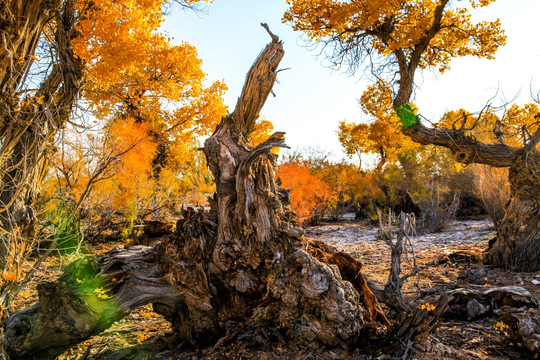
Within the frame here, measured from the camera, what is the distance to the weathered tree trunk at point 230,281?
2885mm

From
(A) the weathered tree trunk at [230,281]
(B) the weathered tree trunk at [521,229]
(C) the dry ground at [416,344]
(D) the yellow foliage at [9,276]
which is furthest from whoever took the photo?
(B) the weathered tree trunk at [521,229]

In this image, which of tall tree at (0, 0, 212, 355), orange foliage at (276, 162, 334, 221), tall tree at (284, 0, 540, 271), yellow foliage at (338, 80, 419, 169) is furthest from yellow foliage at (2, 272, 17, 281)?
yellow foliage at (338, 80, 419, 169)

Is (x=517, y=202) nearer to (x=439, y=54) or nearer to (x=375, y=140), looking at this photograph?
(x=439, y=54)

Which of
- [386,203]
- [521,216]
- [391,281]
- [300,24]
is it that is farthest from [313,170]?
[391,281]

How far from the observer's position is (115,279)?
10.7ft

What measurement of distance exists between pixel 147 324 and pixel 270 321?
191 cm

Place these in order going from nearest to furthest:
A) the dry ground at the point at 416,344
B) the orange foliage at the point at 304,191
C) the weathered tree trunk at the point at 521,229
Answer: the dry ground at the point at 416,344, the weathered tree trunk at the point at 521,229, the orange foliage at the point at 304,191

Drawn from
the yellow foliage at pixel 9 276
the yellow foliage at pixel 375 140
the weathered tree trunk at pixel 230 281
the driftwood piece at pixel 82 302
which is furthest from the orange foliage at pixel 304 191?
the yellow foliage at pixel 9 276

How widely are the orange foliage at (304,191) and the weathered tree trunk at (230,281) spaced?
9.39 m

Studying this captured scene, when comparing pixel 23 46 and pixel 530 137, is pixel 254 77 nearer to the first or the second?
pixel 23 46

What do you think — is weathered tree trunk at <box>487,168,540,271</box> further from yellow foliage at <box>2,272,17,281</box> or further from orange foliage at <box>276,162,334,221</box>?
orange foliage at <box>276,162,334,221</box>

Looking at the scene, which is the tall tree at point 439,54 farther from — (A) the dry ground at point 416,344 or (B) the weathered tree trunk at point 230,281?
(B) the weathered tree trunk at point 230,281

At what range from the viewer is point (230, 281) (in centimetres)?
313

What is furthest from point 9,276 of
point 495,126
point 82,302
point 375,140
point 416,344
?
point 375,140
